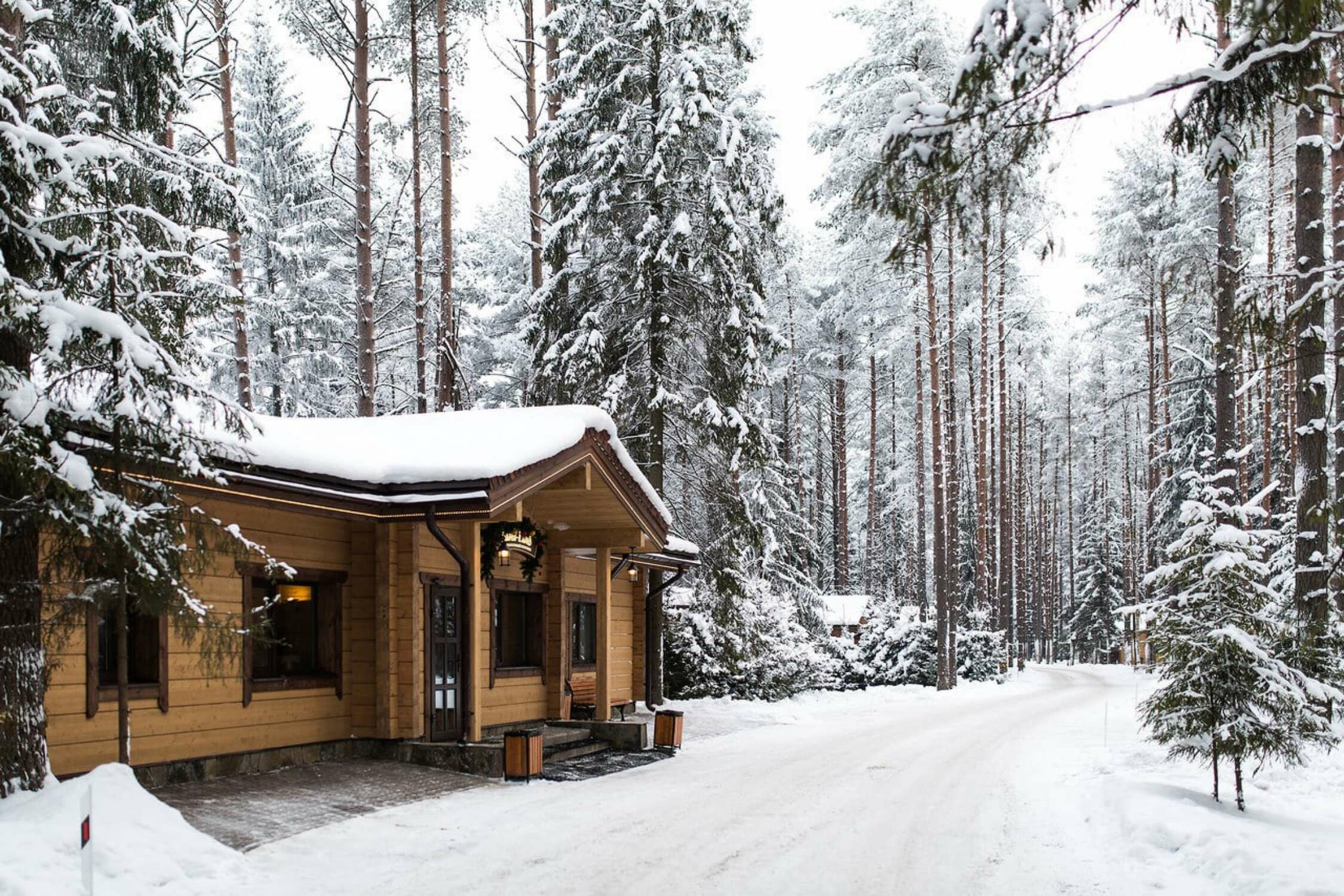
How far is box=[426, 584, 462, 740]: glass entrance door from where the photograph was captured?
14000 millimetres

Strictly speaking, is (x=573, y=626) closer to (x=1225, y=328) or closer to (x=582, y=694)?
(x=582, y=694)

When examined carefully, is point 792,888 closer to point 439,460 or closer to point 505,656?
point 439,460

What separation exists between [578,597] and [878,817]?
894 cm

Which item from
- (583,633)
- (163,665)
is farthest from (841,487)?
(163,665)

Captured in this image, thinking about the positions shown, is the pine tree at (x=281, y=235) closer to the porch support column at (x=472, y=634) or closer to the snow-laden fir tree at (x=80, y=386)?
the porch support column at (x=472, y=634)

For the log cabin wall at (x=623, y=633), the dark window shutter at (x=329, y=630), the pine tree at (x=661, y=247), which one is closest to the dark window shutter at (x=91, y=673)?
the dark window shutter at (x=329, y=630)

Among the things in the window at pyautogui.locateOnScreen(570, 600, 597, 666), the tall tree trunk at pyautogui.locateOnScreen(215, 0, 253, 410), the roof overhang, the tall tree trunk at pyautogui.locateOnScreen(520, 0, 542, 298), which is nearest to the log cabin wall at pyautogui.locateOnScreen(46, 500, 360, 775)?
the roof overhang

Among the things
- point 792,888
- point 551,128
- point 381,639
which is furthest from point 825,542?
point 792,888

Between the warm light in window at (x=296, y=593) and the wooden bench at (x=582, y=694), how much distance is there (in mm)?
A: 5433

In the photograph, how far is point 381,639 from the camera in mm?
13758

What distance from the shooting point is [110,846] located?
725 centimetres

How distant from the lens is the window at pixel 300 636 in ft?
41.7

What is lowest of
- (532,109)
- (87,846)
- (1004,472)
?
(87,846)

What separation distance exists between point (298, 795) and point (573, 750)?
5.11m
